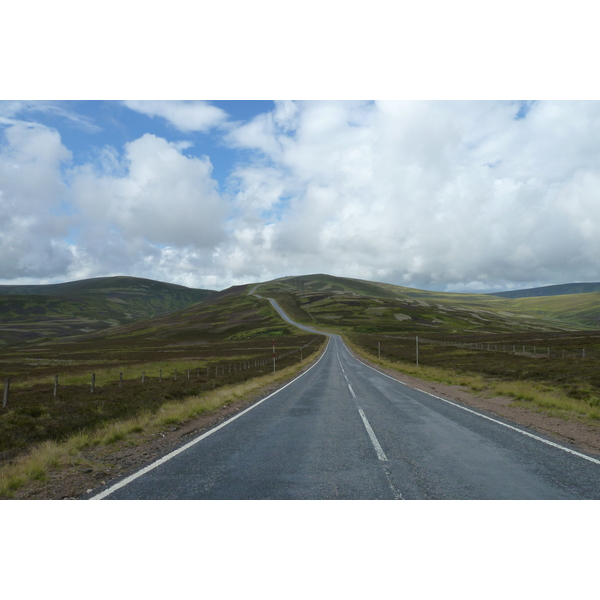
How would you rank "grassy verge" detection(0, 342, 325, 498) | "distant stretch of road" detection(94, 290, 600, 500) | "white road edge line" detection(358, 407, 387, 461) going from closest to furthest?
"distant stretch of road" detection(94, 290, 600, 500), "grassy verge" detection(0, 342, 325, 498), "white road edge line" detection(358, 407, 387, 461)

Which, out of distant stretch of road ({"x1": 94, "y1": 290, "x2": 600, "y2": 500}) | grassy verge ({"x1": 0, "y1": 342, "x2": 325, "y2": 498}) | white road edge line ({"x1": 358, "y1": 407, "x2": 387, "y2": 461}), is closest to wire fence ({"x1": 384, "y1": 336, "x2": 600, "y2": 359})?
white road edge line ({"x1": 358, "y1": 407, "x2": 387, "y2": 461})

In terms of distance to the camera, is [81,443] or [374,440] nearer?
[81,443]

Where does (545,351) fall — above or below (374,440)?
below

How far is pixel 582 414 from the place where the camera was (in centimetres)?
1198

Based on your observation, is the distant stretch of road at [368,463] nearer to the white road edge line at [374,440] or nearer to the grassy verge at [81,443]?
the white road edge line at [374,440]

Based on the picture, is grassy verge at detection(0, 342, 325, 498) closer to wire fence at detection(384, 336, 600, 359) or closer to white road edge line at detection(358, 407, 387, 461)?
white road edge line at detection(358, 407, 387, 461)

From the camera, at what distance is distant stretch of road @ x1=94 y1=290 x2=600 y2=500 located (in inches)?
228

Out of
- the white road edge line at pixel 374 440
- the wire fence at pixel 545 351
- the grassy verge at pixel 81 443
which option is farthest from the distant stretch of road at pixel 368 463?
the wire fence at pixel 545 351

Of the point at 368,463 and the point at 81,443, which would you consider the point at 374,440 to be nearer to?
the point at 368,463

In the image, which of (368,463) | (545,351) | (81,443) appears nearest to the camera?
(368,463)

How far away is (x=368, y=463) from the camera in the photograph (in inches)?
281

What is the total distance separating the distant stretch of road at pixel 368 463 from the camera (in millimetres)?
5797

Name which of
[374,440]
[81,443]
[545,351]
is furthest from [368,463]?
Answer: [545,351]

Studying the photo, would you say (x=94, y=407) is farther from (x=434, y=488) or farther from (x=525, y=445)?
(x=525, y=445)
